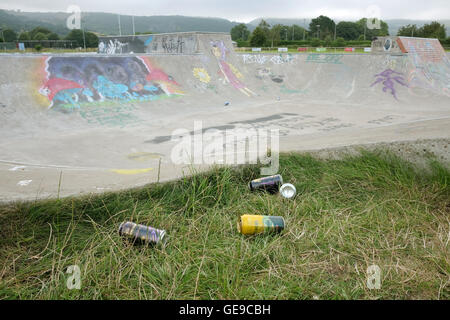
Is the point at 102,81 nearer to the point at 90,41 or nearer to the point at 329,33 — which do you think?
the point at 90,41

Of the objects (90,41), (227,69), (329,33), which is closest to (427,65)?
(227,69)

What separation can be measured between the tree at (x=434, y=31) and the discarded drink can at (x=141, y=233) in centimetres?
5379

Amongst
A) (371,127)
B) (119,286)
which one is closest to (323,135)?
(371,127)

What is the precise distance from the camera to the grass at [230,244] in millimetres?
3277

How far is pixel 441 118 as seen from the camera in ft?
40.8

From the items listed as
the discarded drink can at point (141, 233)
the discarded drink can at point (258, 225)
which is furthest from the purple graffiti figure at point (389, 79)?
the discarded drink can at point (141, 233)

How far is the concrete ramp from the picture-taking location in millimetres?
7715

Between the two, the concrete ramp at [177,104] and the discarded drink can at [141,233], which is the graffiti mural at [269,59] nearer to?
the concrete ramp at [177,104]

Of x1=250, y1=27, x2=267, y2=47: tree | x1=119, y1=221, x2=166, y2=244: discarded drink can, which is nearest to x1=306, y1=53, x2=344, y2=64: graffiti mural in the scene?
x1=119, y1=221, x2=166, y2=244: discarded drink can

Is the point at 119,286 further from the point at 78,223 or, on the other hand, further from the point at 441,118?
the point at 441,118

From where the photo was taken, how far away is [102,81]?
45.6ft

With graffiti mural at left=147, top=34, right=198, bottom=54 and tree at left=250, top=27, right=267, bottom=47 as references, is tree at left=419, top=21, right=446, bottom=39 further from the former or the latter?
graffiti mural at left=147, top=34, right=198, bottom=54

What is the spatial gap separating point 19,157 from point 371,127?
11.1 metres

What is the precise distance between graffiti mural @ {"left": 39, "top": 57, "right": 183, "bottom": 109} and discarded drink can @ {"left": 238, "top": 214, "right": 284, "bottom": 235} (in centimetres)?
1040
